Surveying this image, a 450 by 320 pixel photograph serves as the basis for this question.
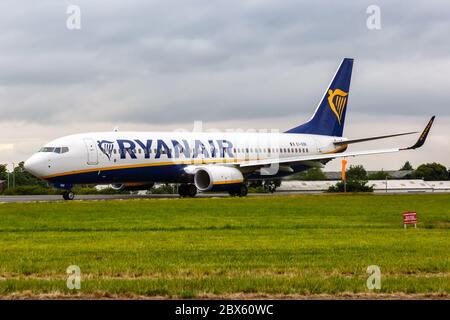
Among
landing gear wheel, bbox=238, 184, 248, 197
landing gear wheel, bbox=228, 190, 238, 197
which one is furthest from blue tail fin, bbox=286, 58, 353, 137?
landing gear wheel, bbox=238, 184, 248, 197

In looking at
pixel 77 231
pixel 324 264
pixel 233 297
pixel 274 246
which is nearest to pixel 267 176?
pixel 77 231

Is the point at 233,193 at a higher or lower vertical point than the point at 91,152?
lower

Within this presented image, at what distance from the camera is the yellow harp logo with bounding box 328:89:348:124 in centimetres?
7188

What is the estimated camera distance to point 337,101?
2849 inches

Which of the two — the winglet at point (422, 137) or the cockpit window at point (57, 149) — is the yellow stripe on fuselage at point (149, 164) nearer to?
the cockpit window at point (57, 149)

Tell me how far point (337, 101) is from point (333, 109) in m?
0.91

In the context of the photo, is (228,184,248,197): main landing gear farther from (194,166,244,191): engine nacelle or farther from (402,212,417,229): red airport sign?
(402,212,417,229): red airport sign

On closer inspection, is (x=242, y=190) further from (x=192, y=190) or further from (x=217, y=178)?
(x=217, y=178)

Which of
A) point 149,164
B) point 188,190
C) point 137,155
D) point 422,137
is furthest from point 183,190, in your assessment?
point 422,137
